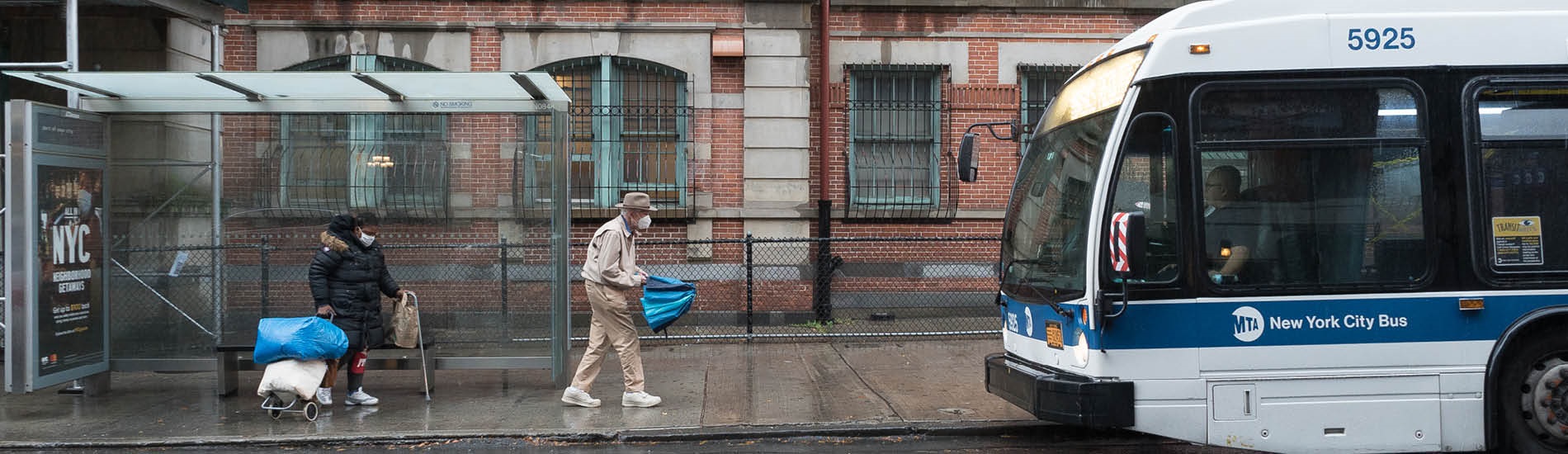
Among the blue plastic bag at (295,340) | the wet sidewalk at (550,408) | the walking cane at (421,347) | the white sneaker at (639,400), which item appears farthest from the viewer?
the walking cane at (421,347)

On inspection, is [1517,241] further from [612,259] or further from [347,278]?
[347,278]

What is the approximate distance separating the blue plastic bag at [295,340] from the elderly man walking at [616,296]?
1.77m

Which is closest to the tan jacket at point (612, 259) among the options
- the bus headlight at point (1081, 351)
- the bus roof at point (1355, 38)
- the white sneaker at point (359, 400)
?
the white sneaker at point (359, 400)

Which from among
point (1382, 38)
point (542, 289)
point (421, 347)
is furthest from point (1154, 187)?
point (542, 289)

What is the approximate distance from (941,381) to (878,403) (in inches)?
47.8

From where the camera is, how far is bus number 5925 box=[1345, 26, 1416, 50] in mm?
6027

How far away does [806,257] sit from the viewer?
1341 centimetres

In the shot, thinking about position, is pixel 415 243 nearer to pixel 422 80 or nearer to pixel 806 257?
pixel 422 80

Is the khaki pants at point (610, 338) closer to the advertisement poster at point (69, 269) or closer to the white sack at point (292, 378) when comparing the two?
the white sack at point (292, 378)

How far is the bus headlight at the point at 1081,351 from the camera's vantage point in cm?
604

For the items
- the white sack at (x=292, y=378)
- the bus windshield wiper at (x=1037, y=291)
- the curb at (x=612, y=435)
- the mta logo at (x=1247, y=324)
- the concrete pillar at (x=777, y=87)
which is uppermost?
the concrete pillar at (x=777, y=87)

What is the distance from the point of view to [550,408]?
847cm

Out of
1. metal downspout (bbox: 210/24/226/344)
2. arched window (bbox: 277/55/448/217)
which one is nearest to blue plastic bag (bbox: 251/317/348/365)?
metal downspout (bbox: 210/24/226/344)

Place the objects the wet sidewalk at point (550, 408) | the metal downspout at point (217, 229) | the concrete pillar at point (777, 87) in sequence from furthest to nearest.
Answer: the concrete pillar at point (777, 87), the metal downspout at point (217, 229), the wet sidewalk at point (550, 408)
